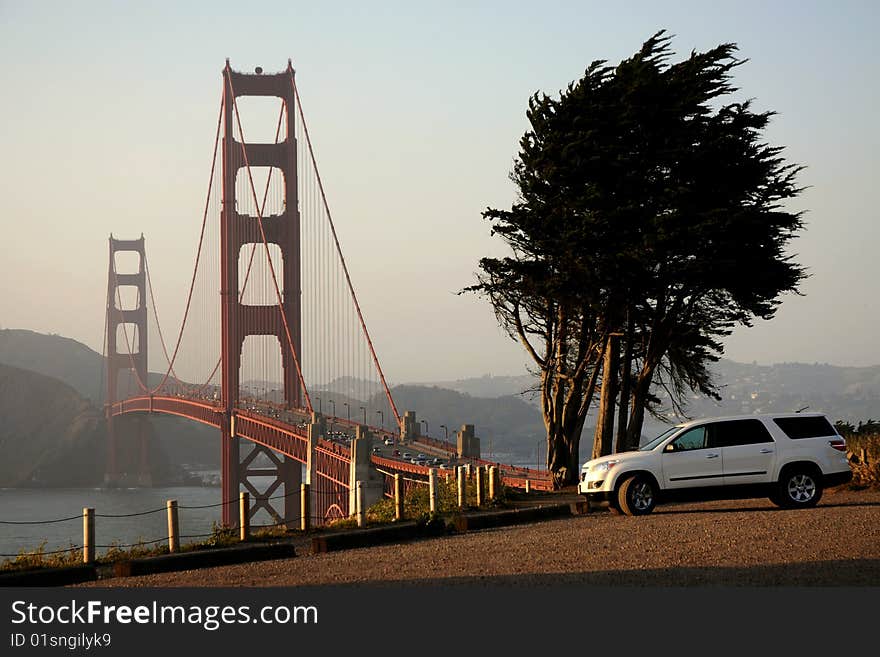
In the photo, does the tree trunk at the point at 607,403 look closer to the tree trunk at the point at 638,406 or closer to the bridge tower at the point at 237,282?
the tree trunk at the point at 638,406

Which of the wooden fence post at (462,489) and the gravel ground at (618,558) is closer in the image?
the gravel ground at (618,558)

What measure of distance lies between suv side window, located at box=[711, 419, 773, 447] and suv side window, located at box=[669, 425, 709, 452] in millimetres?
166

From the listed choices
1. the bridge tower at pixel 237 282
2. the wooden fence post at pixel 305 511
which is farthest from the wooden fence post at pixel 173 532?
the bridge tower at pixel 237 282

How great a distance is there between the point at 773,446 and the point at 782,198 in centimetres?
1140

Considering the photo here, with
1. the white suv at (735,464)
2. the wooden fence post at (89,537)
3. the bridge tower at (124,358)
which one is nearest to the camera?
the wooden fence post at (89,537)

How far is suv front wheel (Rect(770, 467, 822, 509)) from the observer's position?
806 inches

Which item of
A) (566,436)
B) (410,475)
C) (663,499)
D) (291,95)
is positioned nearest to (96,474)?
(291,95)

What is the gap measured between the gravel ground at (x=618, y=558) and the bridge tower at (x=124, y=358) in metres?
105

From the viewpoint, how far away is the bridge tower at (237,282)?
74812 mm

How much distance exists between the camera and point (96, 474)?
139 m

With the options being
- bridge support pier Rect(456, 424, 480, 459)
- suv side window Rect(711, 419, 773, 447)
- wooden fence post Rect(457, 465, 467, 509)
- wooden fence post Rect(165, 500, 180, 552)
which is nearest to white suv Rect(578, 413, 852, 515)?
suv side window Rect(711, 419, 773, 447)

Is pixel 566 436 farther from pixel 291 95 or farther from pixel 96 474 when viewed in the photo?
pixel 96 474

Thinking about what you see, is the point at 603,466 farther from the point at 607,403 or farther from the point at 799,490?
the point at 607,403

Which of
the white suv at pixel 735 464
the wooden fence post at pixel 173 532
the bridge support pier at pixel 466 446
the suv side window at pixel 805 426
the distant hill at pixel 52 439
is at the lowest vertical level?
the wooden fence post at pixel 173 532
